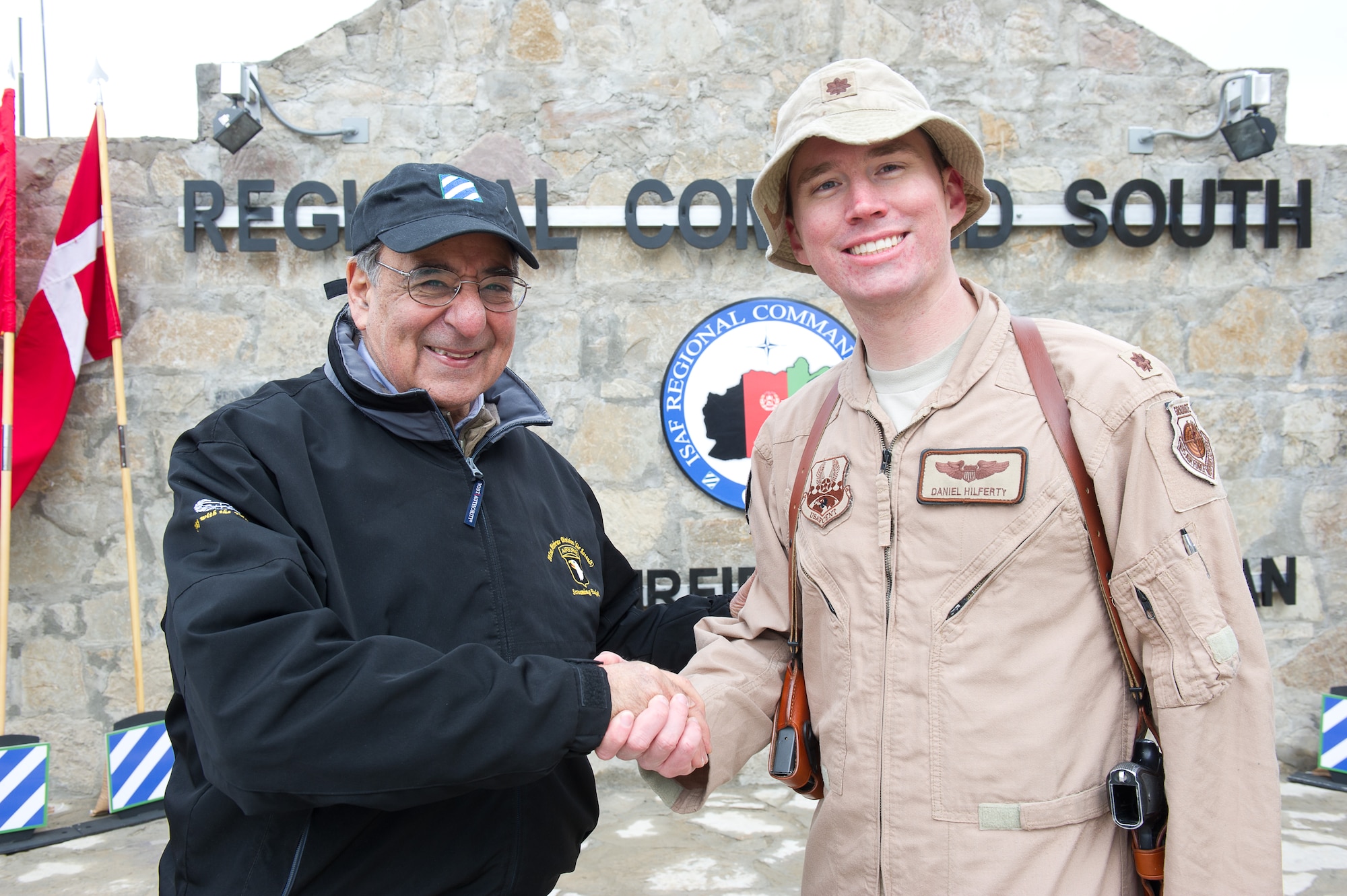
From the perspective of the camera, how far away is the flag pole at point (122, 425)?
369 centimetres

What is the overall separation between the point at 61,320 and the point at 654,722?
3494 mm

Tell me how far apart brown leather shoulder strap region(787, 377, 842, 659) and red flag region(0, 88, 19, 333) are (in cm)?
354

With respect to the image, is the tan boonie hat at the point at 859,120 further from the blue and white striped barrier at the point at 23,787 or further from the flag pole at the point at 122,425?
the blue and white striped barrier at the point at 23,787

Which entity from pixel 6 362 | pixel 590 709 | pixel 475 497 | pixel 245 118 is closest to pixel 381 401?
pixel 475 497

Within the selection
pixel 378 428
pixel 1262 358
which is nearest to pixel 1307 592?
pixel 1262 358

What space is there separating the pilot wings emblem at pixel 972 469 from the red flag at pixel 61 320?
11.9 feet

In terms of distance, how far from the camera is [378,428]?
170cm

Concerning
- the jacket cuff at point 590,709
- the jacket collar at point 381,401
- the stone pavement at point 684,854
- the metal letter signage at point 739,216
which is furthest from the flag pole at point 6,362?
the jacket cuff at point 590,709

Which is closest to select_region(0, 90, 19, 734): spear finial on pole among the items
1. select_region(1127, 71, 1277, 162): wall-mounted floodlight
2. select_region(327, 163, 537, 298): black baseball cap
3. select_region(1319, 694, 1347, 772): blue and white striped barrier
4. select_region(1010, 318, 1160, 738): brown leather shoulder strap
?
select_region(327, 163, 537, 298): black baseball cap

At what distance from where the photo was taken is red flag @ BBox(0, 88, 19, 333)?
366 centimetres

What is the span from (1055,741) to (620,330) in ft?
9.52

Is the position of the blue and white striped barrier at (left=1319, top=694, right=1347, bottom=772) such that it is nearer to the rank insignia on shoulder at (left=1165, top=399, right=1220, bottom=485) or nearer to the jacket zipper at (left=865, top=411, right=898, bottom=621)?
the rank insignia on shoulder at (left=1165, top=399, right=1220, bottom=485)

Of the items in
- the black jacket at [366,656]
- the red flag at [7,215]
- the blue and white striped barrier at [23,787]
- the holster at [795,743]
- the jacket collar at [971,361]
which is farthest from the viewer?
the red flag at [7,215]

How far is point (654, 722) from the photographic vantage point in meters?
1.56
